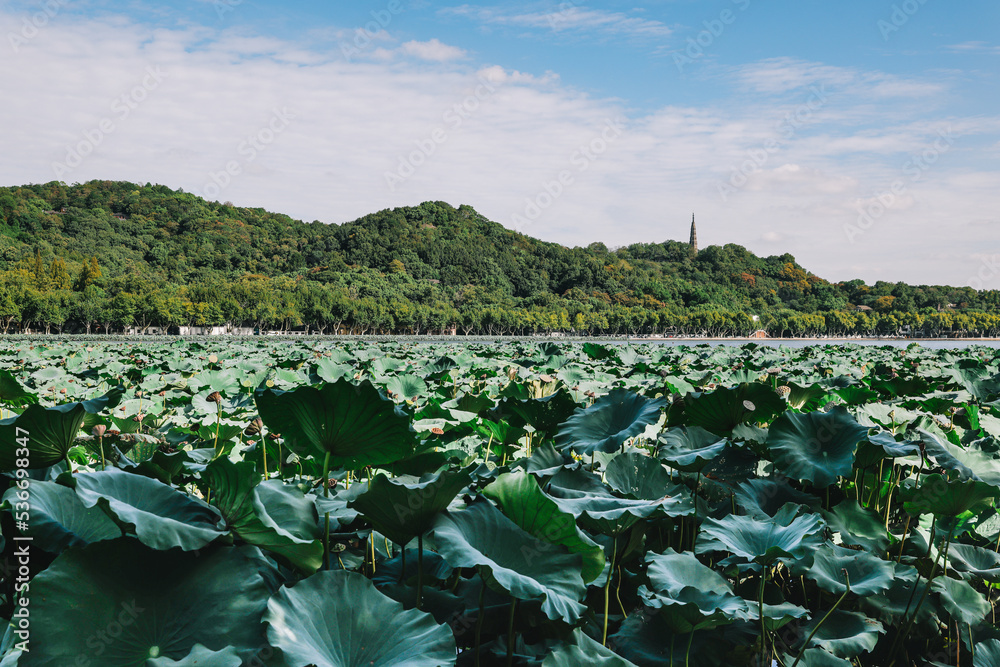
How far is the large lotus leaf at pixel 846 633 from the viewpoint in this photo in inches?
48.3

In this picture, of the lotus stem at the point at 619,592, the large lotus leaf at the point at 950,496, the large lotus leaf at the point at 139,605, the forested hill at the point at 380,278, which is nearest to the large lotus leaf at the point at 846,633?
the large lotus leaf at the point at 950,496

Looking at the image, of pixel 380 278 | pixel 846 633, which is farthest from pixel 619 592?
pixel 380 278

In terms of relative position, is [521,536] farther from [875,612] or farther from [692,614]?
[875,612]

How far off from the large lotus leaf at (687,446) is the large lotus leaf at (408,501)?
2.53 ft

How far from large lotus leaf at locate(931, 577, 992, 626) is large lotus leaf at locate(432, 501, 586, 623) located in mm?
903

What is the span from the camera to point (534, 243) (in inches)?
4675

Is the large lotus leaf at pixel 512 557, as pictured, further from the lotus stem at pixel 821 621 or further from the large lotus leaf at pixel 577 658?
the lotus stem at pixel 821 621

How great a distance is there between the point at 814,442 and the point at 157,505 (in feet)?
5.31

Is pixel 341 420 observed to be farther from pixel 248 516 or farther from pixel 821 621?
pixel 821 621

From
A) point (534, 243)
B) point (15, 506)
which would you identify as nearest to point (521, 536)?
point (15, 506)

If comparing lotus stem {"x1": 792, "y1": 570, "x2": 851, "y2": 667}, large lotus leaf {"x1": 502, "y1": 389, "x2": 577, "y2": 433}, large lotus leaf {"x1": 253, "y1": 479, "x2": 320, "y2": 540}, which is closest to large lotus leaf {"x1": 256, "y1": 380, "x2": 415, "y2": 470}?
large lotus leaf {"x1": 253, "y1": 479, "x2": 320, "y2": 540}

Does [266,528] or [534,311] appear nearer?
[266,528]

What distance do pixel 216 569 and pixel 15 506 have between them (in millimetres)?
333

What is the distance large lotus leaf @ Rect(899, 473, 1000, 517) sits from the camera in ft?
4.17
